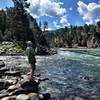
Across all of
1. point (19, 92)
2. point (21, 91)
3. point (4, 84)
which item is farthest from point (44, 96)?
point (4, 84)

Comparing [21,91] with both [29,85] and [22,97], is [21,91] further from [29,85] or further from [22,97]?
[22,97]

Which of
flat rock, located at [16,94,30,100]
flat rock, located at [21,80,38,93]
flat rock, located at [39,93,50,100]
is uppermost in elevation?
flat rock, located at [21,80,38,93]

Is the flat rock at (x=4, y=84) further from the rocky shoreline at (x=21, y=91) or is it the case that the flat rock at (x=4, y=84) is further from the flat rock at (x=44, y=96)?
the flat rock at (x=44, y=96)

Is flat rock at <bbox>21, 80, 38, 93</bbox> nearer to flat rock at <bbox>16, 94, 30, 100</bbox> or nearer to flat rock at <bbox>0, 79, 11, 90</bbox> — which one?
flat rock at <bbox>16, 94, 30, 100</bbox>

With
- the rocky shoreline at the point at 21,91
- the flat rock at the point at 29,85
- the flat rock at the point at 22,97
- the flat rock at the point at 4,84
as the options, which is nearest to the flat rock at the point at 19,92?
the rocky shoreline at the point at 21,91

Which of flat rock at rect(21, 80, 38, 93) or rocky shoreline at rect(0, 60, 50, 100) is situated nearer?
rocky shoreline at rect(0, 60, 50, 100)

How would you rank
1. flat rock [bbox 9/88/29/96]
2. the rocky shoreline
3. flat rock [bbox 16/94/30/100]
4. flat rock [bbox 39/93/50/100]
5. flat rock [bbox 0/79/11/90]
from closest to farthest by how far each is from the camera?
flat rock [bbox 16/94/30/100] → the rocky shoreline → flat rock [bbox 39/93/50/100] → flat rock [bbox 9/88/29/96] → flat rock [bbox 0/79/11/90]

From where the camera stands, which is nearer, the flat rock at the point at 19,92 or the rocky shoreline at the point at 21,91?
the rocky shoreline at the point at 21,91

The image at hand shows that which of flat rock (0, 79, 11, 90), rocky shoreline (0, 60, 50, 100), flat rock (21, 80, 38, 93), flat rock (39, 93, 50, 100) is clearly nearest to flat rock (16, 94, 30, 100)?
rocky shoreline (0, 60, 50, 100)

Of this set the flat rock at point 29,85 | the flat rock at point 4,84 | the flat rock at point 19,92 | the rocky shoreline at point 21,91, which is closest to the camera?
the rocky shoreline at point 21,91

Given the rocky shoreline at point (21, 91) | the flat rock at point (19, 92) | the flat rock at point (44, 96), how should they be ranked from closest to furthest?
the rocky shoreline at point (21, 91) < the flat rock at point (44, 96) < the flat rock at point (19, 92)

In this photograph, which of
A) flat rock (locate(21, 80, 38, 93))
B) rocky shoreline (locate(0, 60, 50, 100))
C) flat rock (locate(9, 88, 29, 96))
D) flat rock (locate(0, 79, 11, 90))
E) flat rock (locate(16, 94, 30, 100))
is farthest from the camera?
flat rock (locate(0, 79, 11, 90))

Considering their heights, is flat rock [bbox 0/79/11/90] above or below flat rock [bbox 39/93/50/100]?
above

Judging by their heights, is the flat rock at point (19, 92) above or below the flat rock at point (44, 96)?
above
